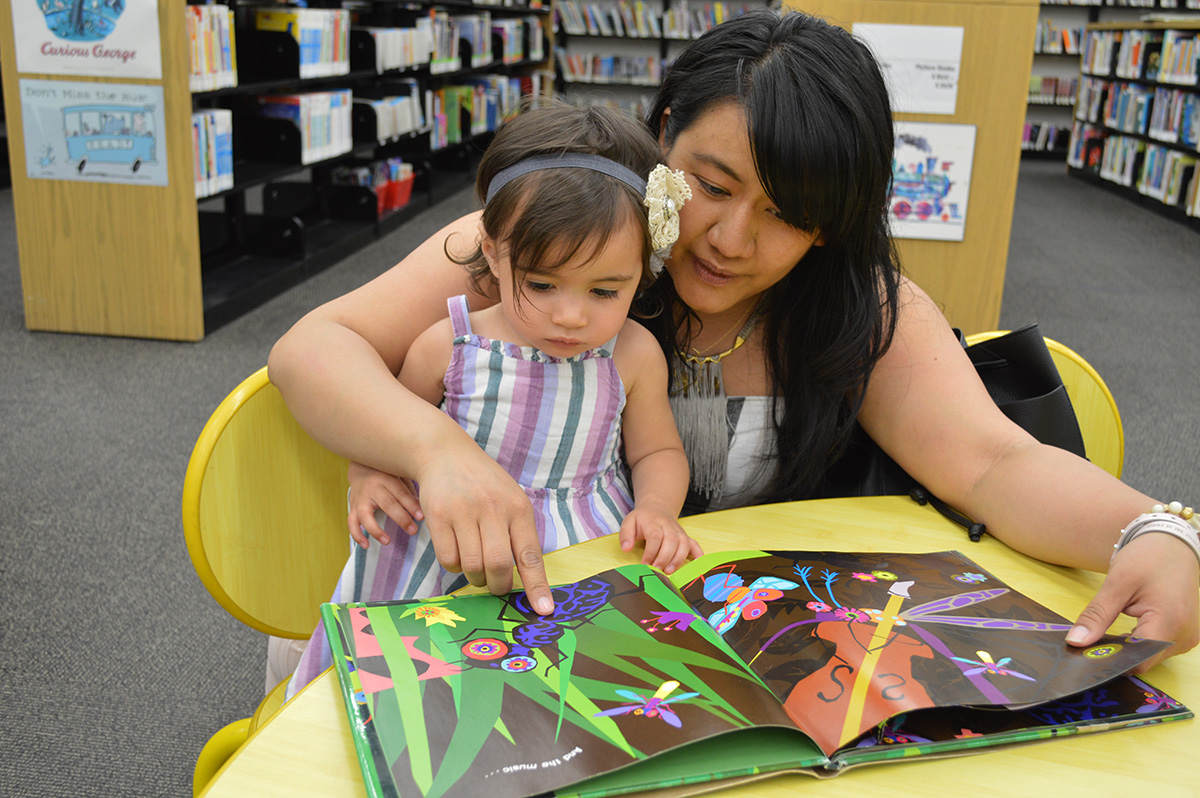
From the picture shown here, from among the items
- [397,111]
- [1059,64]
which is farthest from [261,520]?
[1059,64]

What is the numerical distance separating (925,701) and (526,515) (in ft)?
1.15

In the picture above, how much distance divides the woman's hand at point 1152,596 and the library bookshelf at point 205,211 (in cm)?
333

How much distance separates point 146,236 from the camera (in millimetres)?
3473

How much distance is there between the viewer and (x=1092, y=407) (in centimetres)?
138

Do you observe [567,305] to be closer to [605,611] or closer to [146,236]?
[605,611]

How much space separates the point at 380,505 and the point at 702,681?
0.43 m

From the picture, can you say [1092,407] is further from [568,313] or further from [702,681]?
[702,681]

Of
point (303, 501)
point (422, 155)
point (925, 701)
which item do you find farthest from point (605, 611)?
point (422, 155)

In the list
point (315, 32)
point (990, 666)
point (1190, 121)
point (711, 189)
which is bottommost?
point (990, 666)

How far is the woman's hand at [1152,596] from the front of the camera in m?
0.76

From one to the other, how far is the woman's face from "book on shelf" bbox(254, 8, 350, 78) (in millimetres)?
3508

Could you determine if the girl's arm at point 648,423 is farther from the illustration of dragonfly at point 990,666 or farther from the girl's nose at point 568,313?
the illustration of dragonfly at point 990,666

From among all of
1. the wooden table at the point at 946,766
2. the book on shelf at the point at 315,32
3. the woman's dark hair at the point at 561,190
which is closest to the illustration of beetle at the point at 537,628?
the wooden table at the point at 946,766

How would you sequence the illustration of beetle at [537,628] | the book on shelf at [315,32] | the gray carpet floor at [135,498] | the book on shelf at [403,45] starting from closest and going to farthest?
the illustration of beetle at [537,628] → the gray carpet floor at [135,498] → the book on shelf at [315,32] → the book on shelf at [403,45]
